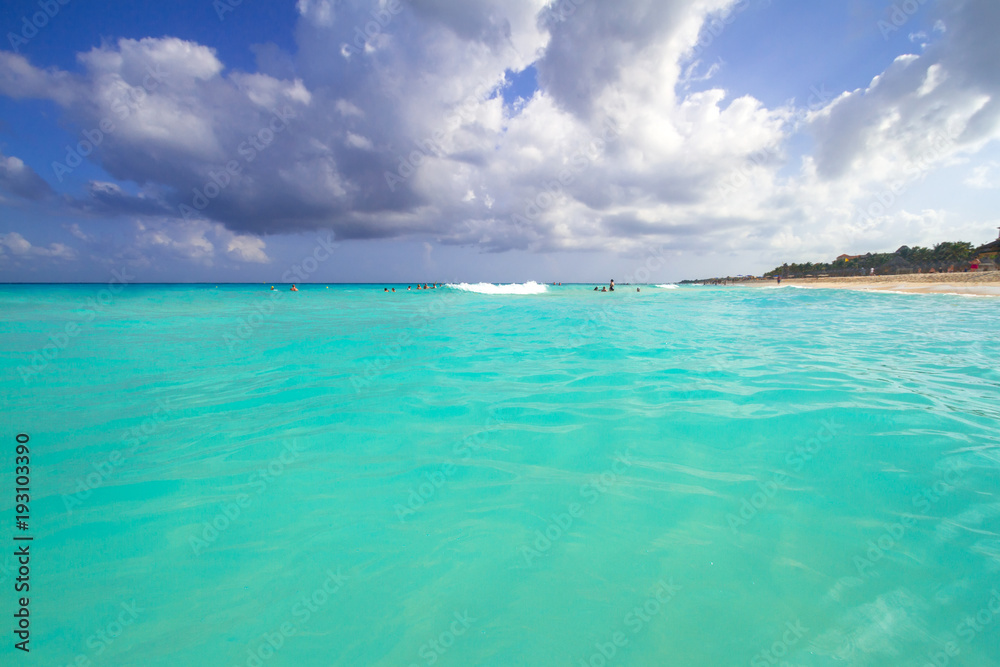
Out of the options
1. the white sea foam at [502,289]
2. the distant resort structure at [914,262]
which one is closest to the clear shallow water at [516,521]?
the white sea foam at [502,289]

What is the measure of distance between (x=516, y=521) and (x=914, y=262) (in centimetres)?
11029

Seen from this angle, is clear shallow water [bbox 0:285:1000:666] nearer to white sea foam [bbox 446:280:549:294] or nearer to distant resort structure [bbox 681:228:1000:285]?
white sea foam [bbox 446:280:549:294]

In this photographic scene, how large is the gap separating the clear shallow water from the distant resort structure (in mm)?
72985

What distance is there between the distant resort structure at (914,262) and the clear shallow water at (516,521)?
73.0m

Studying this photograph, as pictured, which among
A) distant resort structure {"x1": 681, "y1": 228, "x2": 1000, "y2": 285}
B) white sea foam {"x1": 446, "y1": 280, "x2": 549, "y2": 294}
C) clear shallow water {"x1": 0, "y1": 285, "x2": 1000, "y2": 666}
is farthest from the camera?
white sea foam {"x1": 446, "y1": 280, "x2": 549, "y2": 294}

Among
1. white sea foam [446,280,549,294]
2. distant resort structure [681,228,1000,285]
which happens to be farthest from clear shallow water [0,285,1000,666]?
distant resort structure [681,228,1000,285]

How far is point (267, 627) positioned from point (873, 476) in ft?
19.2

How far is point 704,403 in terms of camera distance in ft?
21.3

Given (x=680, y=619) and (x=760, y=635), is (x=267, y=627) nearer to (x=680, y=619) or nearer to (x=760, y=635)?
(x=680, y=619)

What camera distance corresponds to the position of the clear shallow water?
8.13 ft

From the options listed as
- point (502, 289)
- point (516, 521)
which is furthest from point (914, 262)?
point (516, 521)

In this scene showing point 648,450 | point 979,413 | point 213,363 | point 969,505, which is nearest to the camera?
point 969,505

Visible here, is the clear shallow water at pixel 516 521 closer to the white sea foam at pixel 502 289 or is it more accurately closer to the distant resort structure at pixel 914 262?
the white sea foam at pixel 502 289

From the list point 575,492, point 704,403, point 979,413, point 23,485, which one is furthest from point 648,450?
point 23,485
